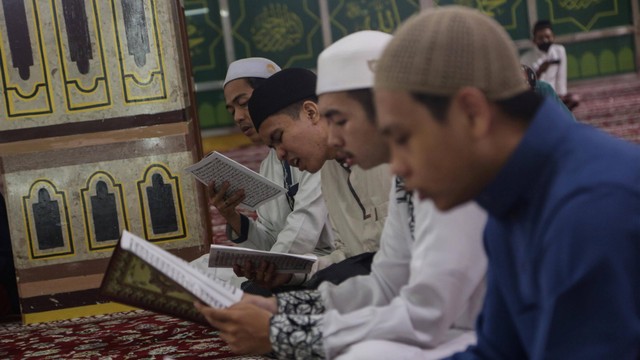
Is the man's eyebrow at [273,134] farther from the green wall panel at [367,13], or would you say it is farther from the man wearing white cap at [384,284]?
the green wall panel at [367,13]

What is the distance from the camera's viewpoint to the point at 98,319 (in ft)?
14.7

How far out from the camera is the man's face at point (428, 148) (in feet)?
3.61

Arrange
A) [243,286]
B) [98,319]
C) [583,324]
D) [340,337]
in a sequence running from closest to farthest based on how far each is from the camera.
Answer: [583,324] → [340,337] → [243,286] → [98,319]

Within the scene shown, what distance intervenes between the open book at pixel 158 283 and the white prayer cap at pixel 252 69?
6.33ft

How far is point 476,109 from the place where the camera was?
1.09 m

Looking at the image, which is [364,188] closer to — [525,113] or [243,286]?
[243,286]

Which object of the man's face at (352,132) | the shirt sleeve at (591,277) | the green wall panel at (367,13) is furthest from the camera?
the green wall panel at (367,13)

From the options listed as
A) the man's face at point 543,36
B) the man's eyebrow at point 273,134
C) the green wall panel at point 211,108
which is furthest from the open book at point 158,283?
the green wall panel at point 211,108

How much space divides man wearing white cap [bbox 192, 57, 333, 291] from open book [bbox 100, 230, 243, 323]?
1229mm

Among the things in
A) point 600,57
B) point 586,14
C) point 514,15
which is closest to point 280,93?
point 514,15

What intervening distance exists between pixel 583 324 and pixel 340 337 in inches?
29.0

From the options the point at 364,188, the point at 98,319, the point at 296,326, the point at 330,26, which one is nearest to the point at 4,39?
the point at 98,319

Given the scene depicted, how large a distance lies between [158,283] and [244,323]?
0.18m

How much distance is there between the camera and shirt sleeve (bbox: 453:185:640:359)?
3.41 feet
